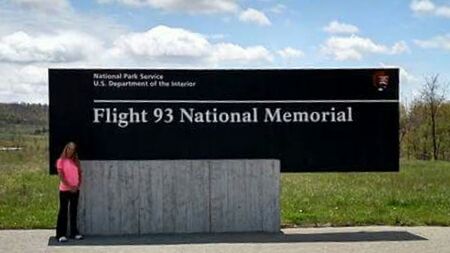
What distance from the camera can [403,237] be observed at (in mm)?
12789

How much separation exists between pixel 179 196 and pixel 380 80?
4.09 metres

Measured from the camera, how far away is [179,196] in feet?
43.7

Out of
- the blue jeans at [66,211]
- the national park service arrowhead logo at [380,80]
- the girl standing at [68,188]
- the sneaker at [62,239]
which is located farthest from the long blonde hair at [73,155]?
the national park service arrowhead logo at [380,80]

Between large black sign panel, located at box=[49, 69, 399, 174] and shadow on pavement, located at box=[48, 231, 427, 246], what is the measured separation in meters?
1.26

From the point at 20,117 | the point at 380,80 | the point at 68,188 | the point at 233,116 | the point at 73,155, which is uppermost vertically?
the point at 20,117

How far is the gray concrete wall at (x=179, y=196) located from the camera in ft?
43.3

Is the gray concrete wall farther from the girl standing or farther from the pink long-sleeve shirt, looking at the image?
the pink long-sleeve shirt

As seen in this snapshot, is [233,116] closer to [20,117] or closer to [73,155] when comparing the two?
[73,155]

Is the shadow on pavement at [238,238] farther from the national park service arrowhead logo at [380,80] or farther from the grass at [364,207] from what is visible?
the national park service arrowhead logo at [380,80]

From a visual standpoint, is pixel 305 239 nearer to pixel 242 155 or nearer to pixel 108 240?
pixel 242 155

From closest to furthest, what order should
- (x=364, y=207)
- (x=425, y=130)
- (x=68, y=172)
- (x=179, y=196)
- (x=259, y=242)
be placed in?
1. (x=259, y=242)
2. (x=68, y=172)
3. (x=179, y=196)
4. (x=364, y=207)
5. (x=425, y=130)

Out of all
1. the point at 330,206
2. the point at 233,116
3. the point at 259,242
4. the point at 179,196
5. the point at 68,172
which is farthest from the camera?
the point at 330,206

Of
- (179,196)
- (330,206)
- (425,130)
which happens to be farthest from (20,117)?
(179,196)

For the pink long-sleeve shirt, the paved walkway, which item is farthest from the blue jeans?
the paved walkway
